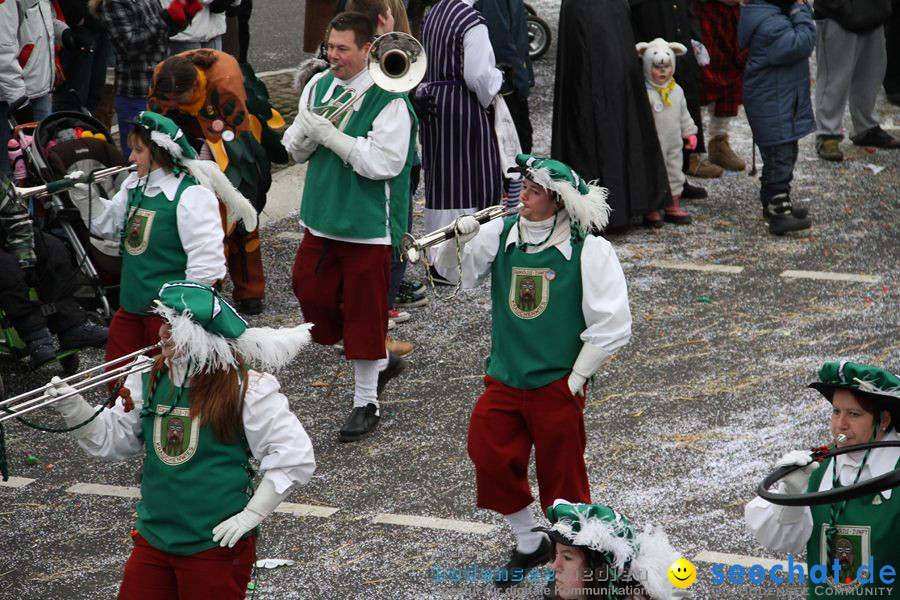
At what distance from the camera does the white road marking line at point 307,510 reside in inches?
240

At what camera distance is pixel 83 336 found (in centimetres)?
788

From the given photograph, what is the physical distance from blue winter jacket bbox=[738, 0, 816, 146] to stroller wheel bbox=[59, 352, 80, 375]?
16.7 ft

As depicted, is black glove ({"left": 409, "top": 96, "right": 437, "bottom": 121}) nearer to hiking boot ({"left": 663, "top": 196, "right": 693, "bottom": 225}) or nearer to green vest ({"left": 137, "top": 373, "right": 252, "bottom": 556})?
hiking boot ({"left": 663, "top": 196, "right": 693, "bottom": 225})

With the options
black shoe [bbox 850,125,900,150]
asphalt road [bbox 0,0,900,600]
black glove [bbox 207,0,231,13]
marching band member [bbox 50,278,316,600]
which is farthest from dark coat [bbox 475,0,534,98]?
marching band member [bbox 50,278,316,600]

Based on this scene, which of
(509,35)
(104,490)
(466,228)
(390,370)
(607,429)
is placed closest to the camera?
(466,228)

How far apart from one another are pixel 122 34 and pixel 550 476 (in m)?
5.52

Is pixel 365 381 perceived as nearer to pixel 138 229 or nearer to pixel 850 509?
pixel 138 229

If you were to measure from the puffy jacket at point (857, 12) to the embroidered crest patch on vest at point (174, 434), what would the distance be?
27.5 ft

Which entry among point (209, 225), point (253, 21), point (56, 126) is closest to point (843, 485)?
point (209, 225)

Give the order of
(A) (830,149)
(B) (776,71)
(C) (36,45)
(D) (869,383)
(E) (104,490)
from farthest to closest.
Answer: (A) (830,149) < (B) (776,71) < (C) (36,45) < (E) (104,490) < (D) (869,383)

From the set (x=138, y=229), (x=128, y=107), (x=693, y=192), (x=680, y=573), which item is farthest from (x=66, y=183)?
(x=693, y=192)

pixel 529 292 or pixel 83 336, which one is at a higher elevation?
pixel 529 292

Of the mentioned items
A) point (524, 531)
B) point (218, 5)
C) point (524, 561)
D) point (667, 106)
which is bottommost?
point (524, 561)

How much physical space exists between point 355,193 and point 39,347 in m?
2.24
